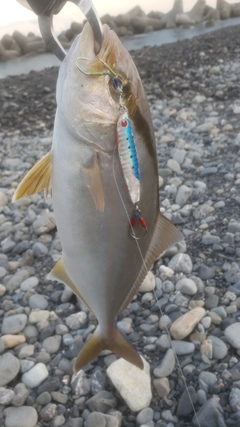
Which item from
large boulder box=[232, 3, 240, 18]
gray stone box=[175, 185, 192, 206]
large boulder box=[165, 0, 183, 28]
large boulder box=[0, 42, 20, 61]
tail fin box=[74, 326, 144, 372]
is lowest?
large boulder box=[232, 3, 240, 18]

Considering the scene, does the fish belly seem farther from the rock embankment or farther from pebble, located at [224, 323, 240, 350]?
the rock embankment

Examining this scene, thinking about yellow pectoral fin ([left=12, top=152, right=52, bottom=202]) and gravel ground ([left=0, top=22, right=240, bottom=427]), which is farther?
gravel ground ([left=0, top=22, right=240, bottom=427])

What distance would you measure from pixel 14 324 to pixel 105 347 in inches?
52.7

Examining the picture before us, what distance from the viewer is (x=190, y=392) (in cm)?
276

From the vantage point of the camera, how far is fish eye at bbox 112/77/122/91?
1.75 m

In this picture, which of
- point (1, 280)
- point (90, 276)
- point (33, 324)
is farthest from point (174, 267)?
point (90, 276)

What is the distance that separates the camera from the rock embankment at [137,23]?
19.8m

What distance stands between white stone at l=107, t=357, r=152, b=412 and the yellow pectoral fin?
1.43 metres

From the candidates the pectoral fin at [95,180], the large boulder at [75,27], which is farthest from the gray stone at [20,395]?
the large boulder at [75,27]

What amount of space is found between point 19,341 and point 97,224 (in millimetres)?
1769

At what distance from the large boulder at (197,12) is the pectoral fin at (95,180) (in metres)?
23.3

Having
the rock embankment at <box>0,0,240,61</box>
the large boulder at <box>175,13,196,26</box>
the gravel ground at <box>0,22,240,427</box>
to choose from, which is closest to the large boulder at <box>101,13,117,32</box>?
the rock embankment at <box>0,0,240,61</box>

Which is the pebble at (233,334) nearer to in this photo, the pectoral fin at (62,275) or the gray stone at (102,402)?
the gray stone at (102,402)

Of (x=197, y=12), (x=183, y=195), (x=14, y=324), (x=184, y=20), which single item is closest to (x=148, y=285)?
(x=14, y=324)
